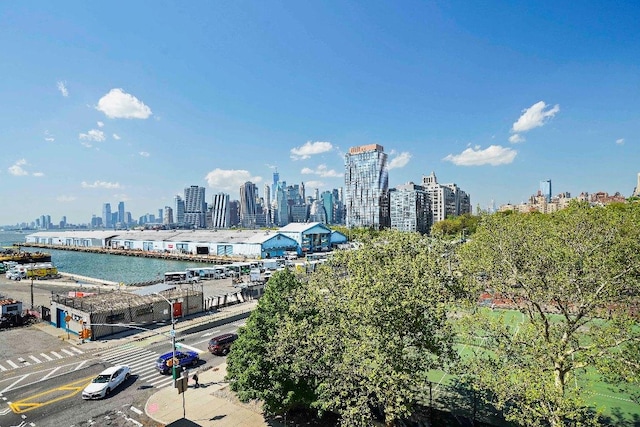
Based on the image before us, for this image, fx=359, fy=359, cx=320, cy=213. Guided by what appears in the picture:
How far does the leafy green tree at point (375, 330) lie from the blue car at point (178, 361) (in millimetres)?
13885

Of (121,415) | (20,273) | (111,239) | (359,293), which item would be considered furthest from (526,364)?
(111,239)

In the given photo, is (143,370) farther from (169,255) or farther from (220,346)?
(169,255)

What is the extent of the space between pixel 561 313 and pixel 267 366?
16224mm

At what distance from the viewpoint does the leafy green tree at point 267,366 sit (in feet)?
61.9

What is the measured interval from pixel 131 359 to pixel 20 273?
77.1 m

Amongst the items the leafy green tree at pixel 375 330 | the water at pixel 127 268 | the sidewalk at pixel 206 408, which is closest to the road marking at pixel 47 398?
the sidewalk at pixel 206 408

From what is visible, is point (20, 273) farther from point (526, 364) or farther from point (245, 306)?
point (526, 364)

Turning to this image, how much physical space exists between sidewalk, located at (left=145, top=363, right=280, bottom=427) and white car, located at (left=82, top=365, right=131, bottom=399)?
319cm

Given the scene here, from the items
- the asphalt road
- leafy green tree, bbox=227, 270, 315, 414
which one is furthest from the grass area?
the asphalt road

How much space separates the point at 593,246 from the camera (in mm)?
19547

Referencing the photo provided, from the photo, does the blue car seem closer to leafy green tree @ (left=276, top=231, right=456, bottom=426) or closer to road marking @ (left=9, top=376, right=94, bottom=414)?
road marking @ (left=9, top=376, right=94, bottom=414)

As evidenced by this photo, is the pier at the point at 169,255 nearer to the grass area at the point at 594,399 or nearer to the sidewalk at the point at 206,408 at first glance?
the sidewalk at the point at 206,408

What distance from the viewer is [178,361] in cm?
2866

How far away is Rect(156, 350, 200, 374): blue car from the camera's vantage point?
28.1 meters
